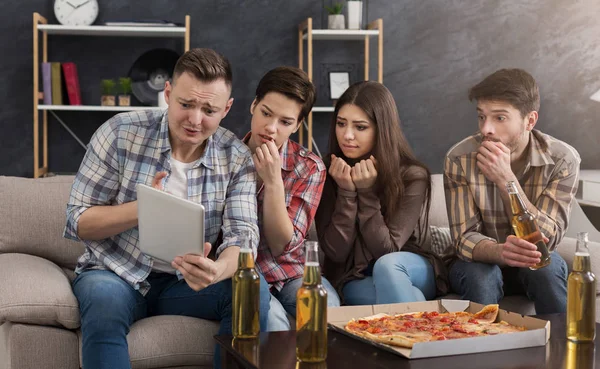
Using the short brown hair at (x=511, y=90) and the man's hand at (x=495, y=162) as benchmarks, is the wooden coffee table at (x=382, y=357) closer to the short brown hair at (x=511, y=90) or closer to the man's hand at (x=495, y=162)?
the man's hand at (x=495, y=162)

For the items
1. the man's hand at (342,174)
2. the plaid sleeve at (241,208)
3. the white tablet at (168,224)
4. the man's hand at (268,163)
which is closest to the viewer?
the white tablet at (168,224)

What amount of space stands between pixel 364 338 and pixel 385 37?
306cm

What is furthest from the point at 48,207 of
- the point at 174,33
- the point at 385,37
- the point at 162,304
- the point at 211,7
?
the point at 385,37

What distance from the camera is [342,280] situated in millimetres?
2590

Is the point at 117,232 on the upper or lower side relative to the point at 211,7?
lower

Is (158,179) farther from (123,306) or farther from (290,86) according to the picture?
(290,86)

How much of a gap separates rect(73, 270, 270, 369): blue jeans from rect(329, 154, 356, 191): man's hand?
1.67 feet

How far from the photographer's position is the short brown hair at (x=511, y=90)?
98.8 inches

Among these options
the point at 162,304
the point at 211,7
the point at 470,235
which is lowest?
the point at 162,304

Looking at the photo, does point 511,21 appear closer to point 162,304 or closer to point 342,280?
point 342,280

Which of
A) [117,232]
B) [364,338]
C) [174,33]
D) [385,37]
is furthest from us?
[385,37]

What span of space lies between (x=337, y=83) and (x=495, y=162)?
1975 mm

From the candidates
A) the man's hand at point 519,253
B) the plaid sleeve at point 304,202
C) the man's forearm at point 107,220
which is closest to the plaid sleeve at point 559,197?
the man's hand at point 519,253

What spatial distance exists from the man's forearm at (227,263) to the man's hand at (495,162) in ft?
2.90
